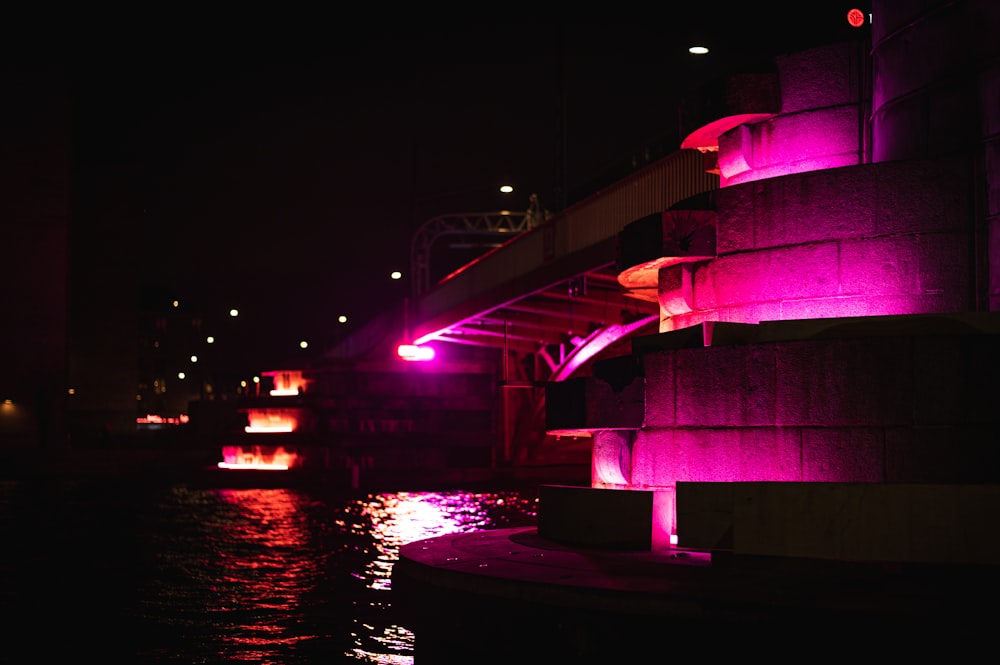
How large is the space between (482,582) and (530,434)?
4390cm

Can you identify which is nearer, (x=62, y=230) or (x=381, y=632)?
(x=381, y=632)

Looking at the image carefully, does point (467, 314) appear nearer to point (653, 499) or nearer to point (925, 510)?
point (653, 499)

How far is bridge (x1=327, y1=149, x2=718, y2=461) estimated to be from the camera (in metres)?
23.4

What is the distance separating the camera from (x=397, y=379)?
174ft

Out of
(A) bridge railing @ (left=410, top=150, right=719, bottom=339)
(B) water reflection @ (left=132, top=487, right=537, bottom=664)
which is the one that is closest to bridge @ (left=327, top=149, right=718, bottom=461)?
(A) bridge railing @ (left=410, top=150, right=719, bottom=339)

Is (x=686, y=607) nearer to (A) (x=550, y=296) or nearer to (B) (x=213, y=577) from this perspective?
(B) (x=213, y=577)

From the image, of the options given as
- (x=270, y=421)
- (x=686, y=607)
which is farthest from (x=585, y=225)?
(x=270, y=421)

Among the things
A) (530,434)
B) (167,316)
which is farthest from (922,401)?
(167,316)

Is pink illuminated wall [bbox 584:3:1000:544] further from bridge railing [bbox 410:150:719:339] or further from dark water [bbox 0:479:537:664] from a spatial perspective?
bridge railing [bbox 410:150:719:339]

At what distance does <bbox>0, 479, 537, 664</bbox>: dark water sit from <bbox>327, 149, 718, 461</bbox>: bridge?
3.72 meters

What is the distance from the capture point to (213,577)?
17562 mm

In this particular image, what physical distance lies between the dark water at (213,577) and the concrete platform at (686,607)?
1.24 m

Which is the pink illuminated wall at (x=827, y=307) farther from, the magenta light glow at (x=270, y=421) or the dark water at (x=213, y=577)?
the magenta light glow at (x=270, y=421)

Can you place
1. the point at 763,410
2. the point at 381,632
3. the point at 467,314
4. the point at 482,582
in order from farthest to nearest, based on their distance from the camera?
the point at 467,314, the point at 381,632, the point at 763,410, the point at 482,582
